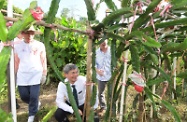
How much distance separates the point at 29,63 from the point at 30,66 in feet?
0.10

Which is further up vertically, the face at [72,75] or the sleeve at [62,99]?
the face at [72,75]

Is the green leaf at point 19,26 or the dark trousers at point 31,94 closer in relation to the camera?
the green leaf at point 19,26

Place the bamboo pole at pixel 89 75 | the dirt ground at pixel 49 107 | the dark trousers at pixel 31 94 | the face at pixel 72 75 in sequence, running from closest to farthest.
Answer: the bamboo pole at pixel 89 75
the face at pixel 72 75
the dark trousers at pixel 31 94
the dirt ground at pixel 49 107

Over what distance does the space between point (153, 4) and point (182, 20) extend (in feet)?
0.48

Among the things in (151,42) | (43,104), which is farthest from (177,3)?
(43,104)

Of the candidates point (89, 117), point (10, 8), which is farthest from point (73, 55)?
point (89, 117)

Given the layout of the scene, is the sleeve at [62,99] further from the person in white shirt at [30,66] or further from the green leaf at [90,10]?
the green leaf at [90,10]

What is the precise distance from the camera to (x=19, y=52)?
7.80 feet

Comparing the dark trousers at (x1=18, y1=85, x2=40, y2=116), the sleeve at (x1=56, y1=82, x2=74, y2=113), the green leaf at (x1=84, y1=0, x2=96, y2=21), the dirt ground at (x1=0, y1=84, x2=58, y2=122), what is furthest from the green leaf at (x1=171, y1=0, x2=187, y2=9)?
the dirt ground at (x1=0, y1=84, x2=58, y2=122)

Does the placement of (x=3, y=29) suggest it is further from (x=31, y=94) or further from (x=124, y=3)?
(x=31, y=94)

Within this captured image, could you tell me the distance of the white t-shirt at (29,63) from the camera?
237 centimetres

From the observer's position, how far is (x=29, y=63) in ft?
7.93

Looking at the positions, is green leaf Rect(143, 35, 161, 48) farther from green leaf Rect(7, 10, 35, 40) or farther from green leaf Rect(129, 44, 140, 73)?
green leaf Rect(7, 10, 35, 40)

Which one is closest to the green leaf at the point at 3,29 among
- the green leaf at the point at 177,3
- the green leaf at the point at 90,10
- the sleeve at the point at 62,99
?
the green leaf at the point at 90,10
